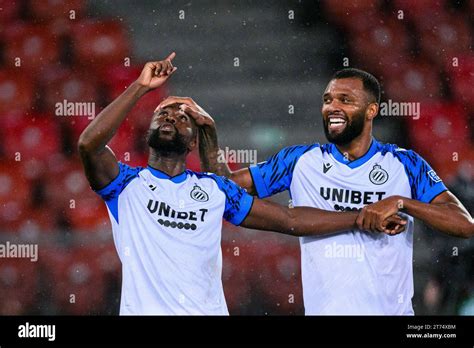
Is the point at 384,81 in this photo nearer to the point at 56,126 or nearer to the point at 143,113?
the point at 143,113

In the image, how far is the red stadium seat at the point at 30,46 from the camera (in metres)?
4.99

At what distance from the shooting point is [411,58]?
495 centimetres

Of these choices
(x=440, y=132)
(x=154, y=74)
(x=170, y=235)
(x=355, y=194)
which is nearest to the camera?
(x=154, y=74)

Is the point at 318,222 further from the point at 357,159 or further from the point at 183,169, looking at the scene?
the point at 183,169

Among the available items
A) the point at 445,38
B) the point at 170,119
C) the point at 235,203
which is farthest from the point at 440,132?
the point at 170,119

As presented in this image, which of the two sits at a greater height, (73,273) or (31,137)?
(31,137)

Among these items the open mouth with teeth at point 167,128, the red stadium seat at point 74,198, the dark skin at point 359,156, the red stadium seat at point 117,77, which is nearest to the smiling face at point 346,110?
the dark skin at point 359,156

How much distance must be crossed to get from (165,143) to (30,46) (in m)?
1.84

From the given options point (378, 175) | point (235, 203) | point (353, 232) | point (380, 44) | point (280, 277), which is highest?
point (380, 44)

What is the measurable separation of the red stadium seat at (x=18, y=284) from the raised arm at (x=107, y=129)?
1.62m

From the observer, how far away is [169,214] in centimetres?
346

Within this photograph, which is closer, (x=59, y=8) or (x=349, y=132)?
(x=349, y=132)
